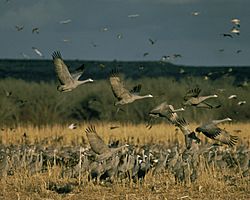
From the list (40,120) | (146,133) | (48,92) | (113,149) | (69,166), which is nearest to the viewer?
(113,149)

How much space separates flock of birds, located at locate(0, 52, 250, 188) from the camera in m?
15.1

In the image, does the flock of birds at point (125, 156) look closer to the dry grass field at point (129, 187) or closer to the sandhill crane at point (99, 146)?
the sandhill crane at point (99, 146)

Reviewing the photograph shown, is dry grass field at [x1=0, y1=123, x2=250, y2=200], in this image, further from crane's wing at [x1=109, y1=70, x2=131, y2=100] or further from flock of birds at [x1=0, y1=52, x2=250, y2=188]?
crane's wing at [x1=109, y1=70, x2=131, y2=100]

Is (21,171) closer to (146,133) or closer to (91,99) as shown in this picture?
(146,133)

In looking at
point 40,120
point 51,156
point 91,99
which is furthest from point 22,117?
point 51,156

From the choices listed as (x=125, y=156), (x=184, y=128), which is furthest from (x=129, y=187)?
(x=184, y=128)

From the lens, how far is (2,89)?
41.6 meters

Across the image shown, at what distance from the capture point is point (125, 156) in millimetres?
16969

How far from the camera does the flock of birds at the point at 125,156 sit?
15.1m

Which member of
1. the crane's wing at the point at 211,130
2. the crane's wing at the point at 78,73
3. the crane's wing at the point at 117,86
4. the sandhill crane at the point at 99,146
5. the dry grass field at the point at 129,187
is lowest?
the dry grass field at the point at 129,187

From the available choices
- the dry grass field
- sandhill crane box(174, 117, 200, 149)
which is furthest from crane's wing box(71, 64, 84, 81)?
sandhill crane box(174, 117, 200, 149)

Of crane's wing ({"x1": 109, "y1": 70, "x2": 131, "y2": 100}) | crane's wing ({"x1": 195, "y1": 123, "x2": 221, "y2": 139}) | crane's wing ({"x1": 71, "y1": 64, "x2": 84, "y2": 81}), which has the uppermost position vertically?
crane's wing ({"x1": 71, "y1": 64, "x2": 84, "y2": 81})

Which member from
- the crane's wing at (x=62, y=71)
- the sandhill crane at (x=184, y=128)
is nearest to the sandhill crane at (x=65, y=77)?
the crane's wing at (x=62, y=71)

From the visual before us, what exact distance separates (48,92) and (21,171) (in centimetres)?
2451
